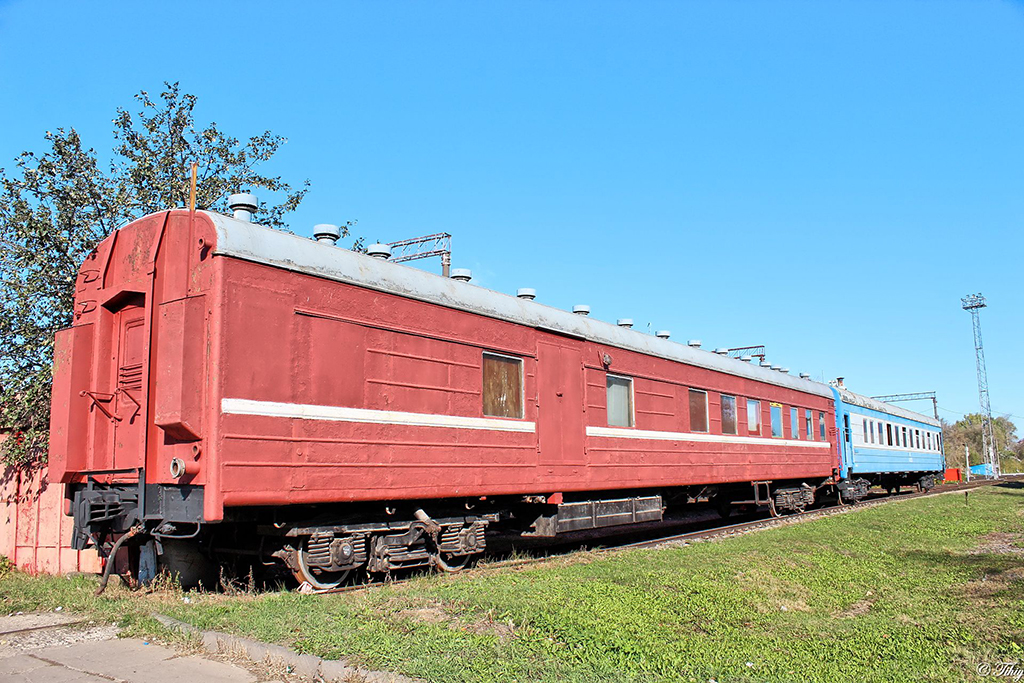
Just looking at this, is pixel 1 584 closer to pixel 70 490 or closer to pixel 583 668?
pixel 70 490

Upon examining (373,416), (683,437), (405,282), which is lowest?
(683,437)

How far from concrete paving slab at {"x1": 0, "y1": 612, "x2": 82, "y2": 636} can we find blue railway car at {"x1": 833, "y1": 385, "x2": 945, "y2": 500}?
19.6m

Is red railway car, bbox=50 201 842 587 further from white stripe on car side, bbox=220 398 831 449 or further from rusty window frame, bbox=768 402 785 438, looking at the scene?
rusty window frame, bbox=768 402 785 438

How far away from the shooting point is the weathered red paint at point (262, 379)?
677 centimetres

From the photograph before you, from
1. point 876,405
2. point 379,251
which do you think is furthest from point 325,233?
point 876,405

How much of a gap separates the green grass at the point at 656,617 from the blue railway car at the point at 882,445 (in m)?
12.9

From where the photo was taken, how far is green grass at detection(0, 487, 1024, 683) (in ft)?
16.4

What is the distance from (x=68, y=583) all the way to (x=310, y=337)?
13.1ft

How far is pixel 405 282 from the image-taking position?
8625 millimetres

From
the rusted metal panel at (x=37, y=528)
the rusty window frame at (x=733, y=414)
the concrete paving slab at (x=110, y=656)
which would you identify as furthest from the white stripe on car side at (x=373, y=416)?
the rusted metal panel at (x=37, y=528)

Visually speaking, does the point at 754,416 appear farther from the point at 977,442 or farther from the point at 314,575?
the point at 977,442

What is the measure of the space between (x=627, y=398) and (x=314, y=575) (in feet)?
19.6

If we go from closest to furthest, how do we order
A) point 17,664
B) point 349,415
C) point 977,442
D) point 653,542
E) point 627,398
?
point 17,664, point 349,415, point 653,542, point 627,398, point 977,442

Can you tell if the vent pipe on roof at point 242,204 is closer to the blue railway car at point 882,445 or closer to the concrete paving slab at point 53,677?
the concrete paving slab at point 53,677
